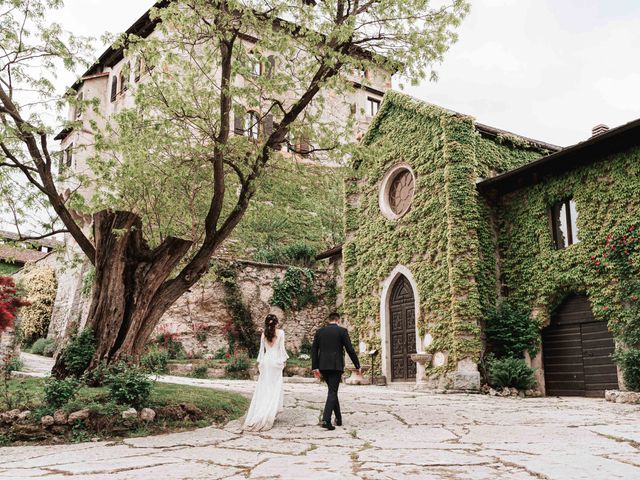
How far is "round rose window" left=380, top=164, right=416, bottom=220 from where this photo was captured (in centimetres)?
1702

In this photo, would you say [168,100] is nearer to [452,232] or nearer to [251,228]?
[452,232]

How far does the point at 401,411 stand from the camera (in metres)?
9.27

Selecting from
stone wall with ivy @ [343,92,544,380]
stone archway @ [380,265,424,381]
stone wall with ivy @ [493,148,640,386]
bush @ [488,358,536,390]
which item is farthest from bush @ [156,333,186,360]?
stone wall with ivy @ [493,148,640,386]

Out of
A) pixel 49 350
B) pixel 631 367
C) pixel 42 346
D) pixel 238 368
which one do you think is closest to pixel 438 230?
pixel 631 367

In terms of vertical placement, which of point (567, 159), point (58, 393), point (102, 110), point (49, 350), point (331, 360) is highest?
point (102, 110)

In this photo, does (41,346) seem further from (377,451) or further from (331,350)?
(377,451)

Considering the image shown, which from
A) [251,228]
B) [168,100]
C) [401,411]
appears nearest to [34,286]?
[251,228]

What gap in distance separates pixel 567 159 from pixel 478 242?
9.63 feet

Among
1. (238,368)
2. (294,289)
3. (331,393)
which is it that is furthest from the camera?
(294,289)

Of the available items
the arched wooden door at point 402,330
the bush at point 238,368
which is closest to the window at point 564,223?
the arched wooden door at point 402,330

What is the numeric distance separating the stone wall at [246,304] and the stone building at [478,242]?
4.08m

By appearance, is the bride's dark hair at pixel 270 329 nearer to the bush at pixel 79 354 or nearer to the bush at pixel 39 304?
the bush at pixel 79 354

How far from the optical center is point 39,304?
92.3 ft

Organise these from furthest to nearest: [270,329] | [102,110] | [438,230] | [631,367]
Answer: [102,110], [438,230], [631,367], [270,329]
